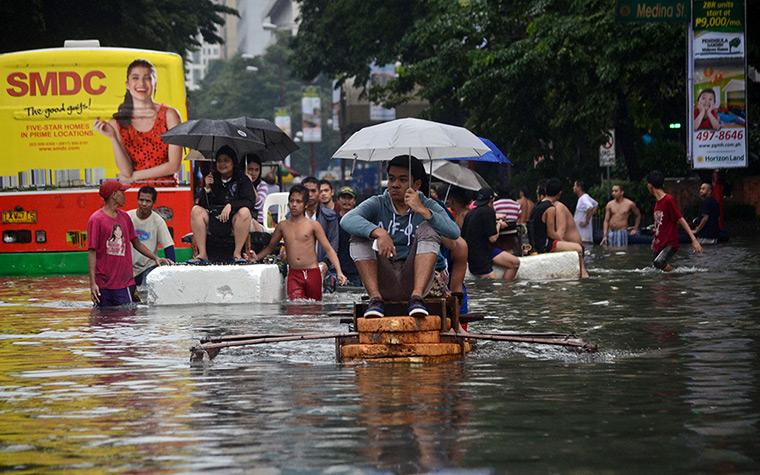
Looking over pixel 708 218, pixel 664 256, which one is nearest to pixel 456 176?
pixel 664 256

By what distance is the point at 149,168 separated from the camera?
2016 cm

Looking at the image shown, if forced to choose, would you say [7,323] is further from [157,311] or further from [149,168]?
[149,168]

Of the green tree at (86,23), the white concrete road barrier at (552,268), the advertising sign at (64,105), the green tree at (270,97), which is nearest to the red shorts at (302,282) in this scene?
the white concrete road barrier at (552,268)

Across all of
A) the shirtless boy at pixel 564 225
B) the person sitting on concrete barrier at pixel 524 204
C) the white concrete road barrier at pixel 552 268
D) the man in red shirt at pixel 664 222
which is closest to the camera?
the man in red shirt at pixel 664 222

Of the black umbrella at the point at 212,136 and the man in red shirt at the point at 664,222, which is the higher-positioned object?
the black umbrella at the point at 212,136

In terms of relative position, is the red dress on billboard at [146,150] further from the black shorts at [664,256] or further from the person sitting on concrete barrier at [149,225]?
the black shorts at [664,256]

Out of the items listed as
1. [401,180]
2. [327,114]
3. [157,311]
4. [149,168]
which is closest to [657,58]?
[149,168]

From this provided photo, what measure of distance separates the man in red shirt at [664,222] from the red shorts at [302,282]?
18.7 feet

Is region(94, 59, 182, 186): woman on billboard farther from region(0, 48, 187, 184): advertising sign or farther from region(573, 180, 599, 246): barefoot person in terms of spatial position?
region(573, 180, 599, 246): barefoot person

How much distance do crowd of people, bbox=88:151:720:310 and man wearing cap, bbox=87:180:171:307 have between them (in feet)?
0.04

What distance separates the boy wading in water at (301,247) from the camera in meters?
15.0

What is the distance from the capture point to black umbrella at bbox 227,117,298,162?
18.0m

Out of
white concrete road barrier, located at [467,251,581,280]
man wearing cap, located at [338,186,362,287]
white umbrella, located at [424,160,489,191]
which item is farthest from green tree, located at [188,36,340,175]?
man wearing cap, located at [338,186,362,287]

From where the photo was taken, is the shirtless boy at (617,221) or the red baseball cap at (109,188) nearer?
the red baseball cap at (109,188)
